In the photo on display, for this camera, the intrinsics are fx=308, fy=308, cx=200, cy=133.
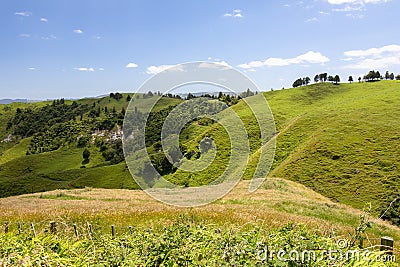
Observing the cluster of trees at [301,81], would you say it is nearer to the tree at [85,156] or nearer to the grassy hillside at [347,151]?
the grassy hillside at [347,151]

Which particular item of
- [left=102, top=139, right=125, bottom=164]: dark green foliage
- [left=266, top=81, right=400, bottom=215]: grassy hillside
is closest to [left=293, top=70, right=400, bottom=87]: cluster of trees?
[left=266, top=81, right=400, bottom=215]: grassy hillside

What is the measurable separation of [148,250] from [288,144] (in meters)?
78.5

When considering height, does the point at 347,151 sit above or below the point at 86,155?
above

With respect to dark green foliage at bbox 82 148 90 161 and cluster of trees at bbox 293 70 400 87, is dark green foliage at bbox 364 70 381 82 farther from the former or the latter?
dark green foliage at bbox 82 148 90 161

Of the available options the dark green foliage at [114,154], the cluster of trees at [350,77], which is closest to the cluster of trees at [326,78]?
the cluster of trees at [350,77]

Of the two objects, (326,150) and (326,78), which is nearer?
(326,150)

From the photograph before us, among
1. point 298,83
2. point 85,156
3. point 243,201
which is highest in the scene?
point 298,83

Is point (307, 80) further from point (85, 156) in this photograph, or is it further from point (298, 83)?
point (85, 156)

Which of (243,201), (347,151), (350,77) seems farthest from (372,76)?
(243,201)

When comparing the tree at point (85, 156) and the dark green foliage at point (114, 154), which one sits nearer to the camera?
the dark green foliage at point (114, 154)

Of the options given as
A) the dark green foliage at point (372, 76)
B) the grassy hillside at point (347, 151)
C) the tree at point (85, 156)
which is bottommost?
the tree at point (85, 156)

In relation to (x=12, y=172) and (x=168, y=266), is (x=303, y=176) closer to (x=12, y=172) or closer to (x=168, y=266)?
(x=168, y=266)

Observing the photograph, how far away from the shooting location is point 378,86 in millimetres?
130125

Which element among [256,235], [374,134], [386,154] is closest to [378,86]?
[374,134]
